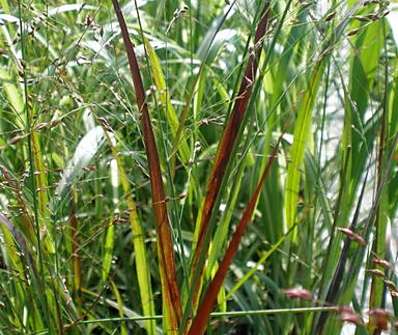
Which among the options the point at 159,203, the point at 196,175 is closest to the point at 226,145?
the point at 159,203

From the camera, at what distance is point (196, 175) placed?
4.14 feet

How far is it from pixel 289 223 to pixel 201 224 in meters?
0.44

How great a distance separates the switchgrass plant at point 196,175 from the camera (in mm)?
1013

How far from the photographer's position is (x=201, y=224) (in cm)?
108

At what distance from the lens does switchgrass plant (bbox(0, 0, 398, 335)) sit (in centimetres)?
101

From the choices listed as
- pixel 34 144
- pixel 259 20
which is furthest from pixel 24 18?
pixel 259 20

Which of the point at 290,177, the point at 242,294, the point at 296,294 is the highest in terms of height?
the point at 296,294

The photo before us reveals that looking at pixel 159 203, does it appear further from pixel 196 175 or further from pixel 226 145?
pixel 196 175

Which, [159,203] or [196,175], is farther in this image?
[196,175]

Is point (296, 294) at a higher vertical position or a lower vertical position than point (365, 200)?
higher

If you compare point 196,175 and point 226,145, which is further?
point 196,175

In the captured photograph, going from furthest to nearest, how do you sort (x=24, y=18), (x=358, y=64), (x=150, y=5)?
(x=150, y=5), (x=358, y=64), (x=24, y=18)

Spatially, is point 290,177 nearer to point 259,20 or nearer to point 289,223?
point 289,223

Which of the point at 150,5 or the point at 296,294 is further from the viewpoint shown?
the point at 150,5
